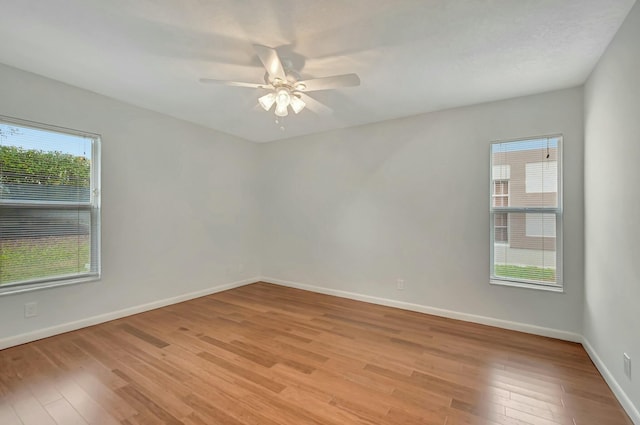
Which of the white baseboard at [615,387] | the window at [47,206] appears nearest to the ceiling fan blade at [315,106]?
the window at [47,206]

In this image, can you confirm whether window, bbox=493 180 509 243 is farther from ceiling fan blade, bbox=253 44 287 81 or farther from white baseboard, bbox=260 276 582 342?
ceiling fan blade, bbox=253 44 287 81

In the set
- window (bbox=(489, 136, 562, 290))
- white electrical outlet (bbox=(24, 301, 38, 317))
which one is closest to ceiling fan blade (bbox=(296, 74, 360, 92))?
window (bbox=(489, 136, 562, 290))

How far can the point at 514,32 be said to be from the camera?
1.99m

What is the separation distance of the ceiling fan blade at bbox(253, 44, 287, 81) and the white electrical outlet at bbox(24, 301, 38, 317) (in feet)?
10.3

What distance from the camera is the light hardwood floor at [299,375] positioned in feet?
5.80

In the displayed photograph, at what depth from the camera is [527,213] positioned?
3055mm

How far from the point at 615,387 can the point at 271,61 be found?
3402mm

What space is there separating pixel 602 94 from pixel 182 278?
502 centimetres

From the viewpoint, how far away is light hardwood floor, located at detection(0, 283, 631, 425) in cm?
177

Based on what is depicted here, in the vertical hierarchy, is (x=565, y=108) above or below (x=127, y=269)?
above

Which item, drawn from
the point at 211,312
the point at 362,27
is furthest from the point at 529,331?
the point at 211,312

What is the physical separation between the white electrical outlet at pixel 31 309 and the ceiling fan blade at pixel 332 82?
3.29 m

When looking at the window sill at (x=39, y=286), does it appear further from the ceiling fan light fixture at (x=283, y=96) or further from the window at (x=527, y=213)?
the window at (x=527, y=213)

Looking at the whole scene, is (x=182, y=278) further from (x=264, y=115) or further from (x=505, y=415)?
(x=505, y=415)
